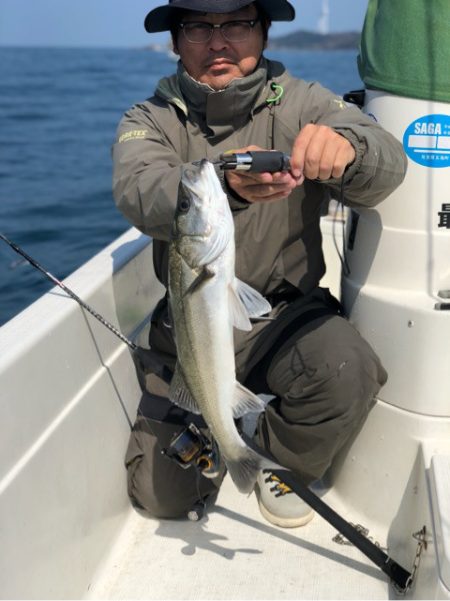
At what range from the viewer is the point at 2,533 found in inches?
80.3

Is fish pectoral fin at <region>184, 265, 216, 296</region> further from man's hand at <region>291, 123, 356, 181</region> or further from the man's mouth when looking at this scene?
the man's mouth

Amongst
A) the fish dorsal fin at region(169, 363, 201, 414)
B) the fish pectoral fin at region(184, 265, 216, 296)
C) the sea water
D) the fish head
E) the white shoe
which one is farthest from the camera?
the sea water

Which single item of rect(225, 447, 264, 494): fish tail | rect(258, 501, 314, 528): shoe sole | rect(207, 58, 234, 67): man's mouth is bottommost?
rect(258, 501, 314, 528): shoe sole

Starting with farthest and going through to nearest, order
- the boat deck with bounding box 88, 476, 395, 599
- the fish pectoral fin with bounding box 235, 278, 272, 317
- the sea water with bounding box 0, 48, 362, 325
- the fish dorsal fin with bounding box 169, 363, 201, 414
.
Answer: the sea water with bounding box 0, 48, 362, 325
the boat deck with bounding box 88, 476, 395, 599
the fish dorsal fin with bounding box 169, 363, 201, 414
the fish pectoral fin with bounding box 235, 278, 272, 317

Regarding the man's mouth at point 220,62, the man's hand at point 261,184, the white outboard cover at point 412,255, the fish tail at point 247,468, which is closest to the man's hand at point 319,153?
the man's hand at point 261,184

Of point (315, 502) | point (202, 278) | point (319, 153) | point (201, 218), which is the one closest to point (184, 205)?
point (201, 218)

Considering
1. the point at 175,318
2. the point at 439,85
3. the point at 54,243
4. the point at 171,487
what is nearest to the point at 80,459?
the point at 171,487

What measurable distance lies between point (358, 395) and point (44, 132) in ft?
58.3

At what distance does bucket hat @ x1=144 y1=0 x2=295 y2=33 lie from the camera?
8.81 ft

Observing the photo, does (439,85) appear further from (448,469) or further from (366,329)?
(448,469)

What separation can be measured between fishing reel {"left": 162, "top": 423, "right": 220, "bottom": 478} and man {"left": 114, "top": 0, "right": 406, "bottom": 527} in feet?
0.74

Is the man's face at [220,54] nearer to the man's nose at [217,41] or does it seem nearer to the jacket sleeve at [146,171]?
the man's nose at [217,41]

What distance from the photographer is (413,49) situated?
99.9 inches

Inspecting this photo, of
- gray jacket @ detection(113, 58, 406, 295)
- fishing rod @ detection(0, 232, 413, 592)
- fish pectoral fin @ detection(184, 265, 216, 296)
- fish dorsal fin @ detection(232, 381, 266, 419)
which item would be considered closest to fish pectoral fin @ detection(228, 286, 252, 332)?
fish pectoral fin @ detection(184, 265, 216, 296)
